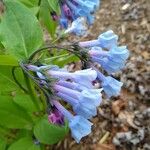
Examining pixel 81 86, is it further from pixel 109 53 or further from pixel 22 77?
pixel 22 77

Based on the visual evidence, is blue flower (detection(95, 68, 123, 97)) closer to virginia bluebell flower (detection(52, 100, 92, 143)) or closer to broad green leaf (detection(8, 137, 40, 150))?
virginia bluebell flower (detection(52, 100, 92, 143))

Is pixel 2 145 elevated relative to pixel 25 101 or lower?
lower

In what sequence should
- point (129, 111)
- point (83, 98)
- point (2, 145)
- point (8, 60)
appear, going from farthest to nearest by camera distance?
point (129, 111), point (2, 145), point (8, 60), point (83, 98)

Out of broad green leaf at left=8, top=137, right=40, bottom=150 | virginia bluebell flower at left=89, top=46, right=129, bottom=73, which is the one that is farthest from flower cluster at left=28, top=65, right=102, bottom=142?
broad green leaf at left=8, top=137, right=40, bottom=150

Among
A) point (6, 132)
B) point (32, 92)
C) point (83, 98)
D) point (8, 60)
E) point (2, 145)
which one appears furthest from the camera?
point (6, 132)

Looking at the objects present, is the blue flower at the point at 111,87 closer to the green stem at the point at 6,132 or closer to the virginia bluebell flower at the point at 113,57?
the virginia bluebell flower at the point at 113,57

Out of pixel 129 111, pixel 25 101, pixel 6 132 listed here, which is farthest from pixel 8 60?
pixel 129 111

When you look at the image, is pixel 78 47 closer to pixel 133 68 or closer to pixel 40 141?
pixel 40 141
